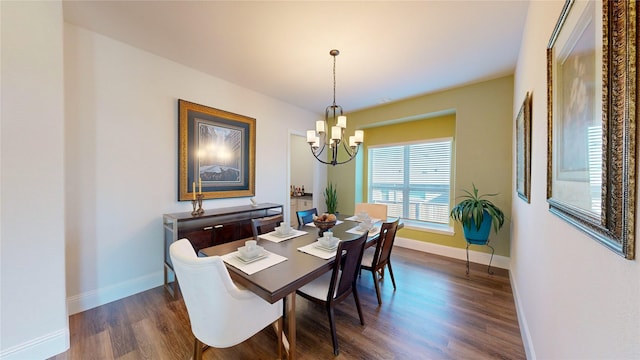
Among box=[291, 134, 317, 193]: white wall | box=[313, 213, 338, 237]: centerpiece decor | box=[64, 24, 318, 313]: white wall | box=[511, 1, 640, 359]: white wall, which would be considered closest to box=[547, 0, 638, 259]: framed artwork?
box=[511, 1, 640, 359]: white wall

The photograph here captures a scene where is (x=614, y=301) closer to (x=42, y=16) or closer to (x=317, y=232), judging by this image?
(x=317, y=232)

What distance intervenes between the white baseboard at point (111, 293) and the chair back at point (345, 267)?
91.5 inches

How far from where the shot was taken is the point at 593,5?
0.72m

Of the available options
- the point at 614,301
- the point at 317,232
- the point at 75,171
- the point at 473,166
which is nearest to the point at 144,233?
the point at 75,171

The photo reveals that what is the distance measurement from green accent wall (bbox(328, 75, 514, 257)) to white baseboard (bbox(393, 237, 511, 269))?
7 centimetres

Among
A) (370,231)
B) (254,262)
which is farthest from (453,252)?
(254,262)

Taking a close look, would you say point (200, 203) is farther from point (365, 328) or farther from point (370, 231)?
point (365, 328)

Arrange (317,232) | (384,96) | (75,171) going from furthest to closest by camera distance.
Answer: (384,96) → (317,232) → (75,171)

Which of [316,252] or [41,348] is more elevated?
[316,252]

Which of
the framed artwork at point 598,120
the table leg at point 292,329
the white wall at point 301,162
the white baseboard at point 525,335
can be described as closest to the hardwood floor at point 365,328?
the white baseboard at point 525,335

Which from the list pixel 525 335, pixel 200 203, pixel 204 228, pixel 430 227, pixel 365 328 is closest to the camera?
pixel 525 335

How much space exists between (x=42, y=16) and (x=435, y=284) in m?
4.45

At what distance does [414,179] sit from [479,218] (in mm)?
1588

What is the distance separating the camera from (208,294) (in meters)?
1.26
